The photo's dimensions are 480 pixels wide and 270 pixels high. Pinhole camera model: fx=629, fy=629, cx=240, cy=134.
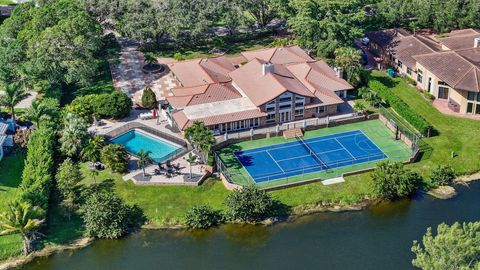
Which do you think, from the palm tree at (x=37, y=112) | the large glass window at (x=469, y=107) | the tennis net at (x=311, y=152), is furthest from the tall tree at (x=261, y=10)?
the palm tree at (x=37, y=112)

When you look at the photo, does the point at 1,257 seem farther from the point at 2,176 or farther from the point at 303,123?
the point at 303,123

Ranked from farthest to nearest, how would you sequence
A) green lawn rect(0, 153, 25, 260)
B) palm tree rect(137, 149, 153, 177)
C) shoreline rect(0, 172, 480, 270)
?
palm tree rect(137, 149, 153, 177), green lawn rect(0, 153, 25, 260), shoreline rect(0, 172, 480, 270)

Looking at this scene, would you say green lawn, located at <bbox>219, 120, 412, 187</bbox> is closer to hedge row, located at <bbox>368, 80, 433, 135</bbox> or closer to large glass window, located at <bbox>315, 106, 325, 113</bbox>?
large glass window, located at <bbox>315, 106, 325, 113</bbox>

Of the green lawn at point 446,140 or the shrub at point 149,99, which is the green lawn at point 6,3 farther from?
the green lawn at point 446,140

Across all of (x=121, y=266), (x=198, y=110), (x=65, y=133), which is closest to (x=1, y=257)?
(x=121, y=266)

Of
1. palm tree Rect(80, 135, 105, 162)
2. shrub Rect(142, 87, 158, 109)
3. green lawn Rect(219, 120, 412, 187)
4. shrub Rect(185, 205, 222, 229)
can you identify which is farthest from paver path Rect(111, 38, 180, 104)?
shrub Rect(185, 205, 222, 229)

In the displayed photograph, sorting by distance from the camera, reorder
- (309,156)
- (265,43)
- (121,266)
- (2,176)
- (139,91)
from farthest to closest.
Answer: (265,43) → (139,91) → (309,156) → (2,176) → (121,266)
